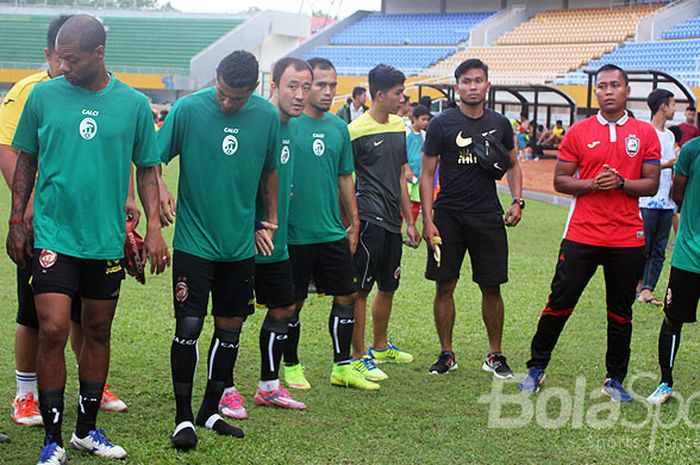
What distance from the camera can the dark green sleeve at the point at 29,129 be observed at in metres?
4.70

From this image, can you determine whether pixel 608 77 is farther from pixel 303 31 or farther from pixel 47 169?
pixel 303 31

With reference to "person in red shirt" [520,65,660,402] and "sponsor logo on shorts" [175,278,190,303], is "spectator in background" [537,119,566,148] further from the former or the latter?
"sponsor logo on shorts" [175,278,190,303]

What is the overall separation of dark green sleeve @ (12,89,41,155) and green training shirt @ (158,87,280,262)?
691 millimetres

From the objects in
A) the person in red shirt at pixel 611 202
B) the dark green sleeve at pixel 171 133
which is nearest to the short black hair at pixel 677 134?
the person in red shirt at pixel 611 202

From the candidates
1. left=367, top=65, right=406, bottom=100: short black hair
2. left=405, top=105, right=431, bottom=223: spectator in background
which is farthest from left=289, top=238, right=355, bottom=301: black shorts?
left=405, top=105, right=431, bottom=223: spectator in background

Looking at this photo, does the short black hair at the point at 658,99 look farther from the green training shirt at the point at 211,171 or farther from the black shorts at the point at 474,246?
the green training shirt at the point at 211,171

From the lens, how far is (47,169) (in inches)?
186

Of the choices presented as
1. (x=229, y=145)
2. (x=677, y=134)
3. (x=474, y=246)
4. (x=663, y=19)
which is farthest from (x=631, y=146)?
(x=663, y=19)

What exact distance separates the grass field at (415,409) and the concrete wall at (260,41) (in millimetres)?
45884

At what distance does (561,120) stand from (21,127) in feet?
106

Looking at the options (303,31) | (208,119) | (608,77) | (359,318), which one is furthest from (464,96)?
(303,31)

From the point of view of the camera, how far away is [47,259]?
466 cm

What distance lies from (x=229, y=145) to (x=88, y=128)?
32.2 inches

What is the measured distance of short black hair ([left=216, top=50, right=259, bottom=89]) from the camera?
200 inches
